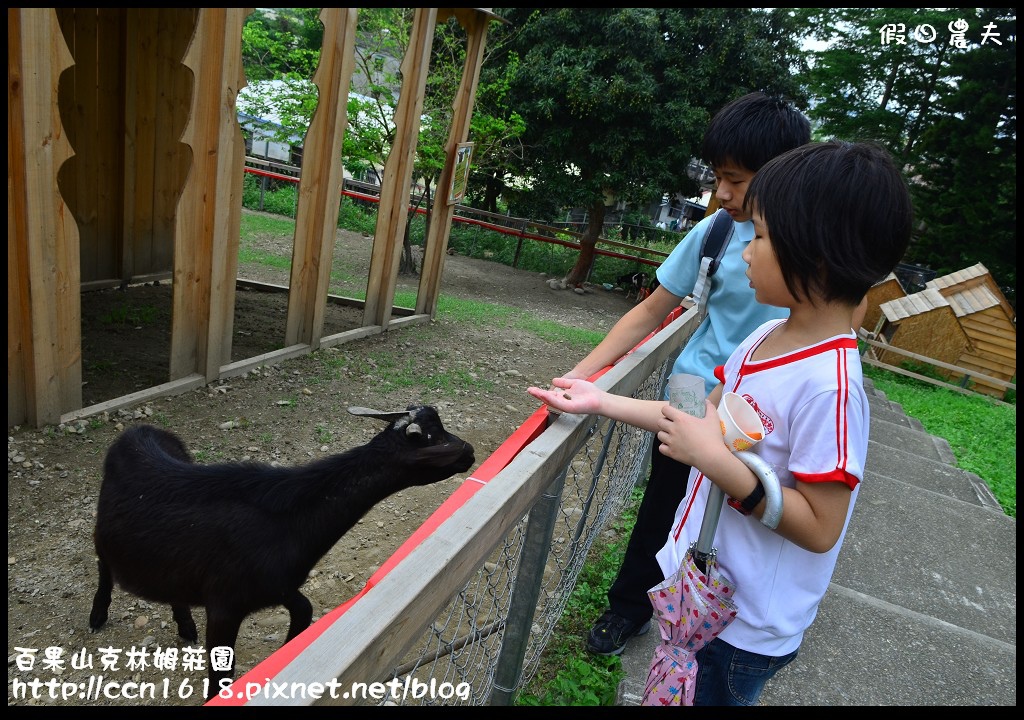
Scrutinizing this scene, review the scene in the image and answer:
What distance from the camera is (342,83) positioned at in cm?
584

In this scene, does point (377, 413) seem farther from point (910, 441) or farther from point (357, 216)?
point (357, 216)

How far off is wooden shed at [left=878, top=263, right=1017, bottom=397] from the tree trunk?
598 cm

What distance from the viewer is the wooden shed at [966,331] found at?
1215 cm

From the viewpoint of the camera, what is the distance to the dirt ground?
2.89 m

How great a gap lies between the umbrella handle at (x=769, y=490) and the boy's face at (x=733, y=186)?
105cm

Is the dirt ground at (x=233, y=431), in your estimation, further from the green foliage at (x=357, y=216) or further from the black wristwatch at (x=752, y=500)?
the green foliage at (x=357, y=216)


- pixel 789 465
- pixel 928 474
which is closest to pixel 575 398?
pixel 789 465

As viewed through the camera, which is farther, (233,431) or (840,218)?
(233,431)

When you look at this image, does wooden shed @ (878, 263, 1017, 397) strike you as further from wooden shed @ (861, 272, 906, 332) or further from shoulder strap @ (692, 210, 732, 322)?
shoulder strap @ (692, 210, 732, 322)

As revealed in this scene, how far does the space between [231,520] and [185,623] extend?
682mm

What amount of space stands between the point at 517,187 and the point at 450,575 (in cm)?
1620

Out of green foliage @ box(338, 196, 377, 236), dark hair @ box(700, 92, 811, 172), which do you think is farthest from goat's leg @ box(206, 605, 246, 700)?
green foliage @ box(338, 196, 377, 236)

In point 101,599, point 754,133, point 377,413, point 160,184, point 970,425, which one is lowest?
point 970,425

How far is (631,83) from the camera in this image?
1306cm
